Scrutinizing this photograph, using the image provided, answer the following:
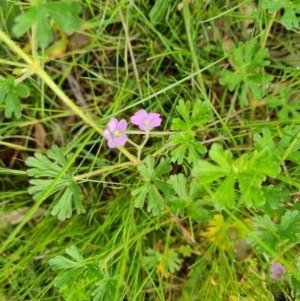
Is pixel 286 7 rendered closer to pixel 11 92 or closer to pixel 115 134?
pixel 115 134

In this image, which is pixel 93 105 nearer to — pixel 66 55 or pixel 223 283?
pixel 66 55

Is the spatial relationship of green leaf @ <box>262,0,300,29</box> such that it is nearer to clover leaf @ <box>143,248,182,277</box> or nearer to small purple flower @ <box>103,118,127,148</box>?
small purple flower @ <box>103,118,127,148</box>

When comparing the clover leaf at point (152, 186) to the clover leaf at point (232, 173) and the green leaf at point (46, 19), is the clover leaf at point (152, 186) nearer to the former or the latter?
the clover leaf at point (232, 173)

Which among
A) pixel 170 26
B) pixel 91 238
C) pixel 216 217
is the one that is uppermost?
pixel 170 26

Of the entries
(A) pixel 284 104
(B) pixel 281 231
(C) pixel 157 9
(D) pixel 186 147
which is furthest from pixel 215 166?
(C) pixel 157 9

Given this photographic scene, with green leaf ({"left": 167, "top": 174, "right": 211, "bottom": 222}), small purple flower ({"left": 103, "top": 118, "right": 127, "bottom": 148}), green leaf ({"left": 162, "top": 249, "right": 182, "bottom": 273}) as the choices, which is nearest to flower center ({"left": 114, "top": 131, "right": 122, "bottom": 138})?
small purple flower ({"left": 103, "top": 118, "right": 127, "bottom": 148})

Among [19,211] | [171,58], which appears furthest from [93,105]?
[19,211]

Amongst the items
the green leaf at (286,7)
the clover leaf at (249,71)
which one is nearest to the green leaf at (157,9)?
the clover leaf at (249,71)
